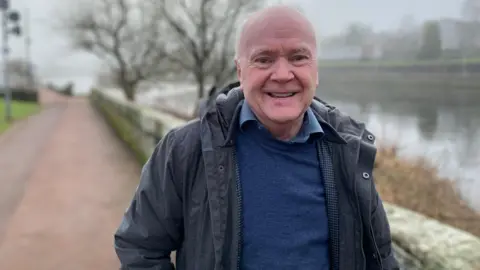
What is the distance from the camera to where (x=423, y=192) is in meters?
5.47

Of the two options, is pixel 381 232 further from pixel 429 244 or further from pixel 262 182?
pixel 429 244

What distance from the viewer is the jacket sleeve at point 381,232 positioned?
6.14 feet

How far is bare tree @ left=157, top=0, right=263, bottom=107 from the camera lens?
19562 millimetres

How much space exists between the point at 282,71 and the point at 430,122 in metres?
5.00

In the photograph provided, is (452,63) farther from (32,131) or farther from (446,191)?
(32,131)

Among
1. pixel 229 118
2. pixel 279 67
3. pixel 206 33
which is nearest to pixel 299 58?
pixel 279 67

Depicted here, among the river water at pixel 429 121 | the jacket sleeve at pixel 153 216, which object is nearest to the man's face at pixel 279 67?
the jacket sleeve at pixel 153 216

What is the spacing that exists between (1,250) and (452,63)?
5150 millimetres

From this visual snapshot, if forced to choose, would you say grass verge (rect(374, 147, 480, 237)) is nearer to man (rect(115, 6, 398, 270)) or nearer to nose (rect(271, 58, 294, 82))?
man (rect(115, 6, 398, 270))

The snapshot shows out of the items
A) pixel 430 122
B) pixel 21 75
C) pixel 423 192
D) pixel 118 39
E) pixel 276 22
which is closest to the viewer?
pixel 276 22

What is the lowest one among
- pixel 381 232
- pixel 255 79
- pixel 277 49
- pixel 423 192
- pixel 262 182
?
pixel 423 192

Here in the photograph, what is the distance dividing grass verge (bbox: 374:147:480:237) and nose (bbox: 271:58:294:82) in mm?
3365

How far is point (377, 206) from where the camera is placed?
1.89 m

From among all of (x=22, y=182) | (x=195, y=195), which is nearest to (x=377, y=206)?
(x=195, y=195)
